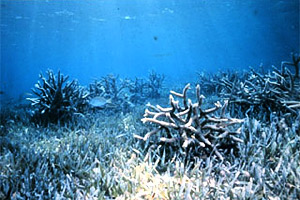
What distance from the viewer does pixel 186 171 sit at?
322 centimetres

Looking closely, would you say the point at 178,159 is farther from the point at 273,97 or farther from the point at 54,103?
the point at 54,103

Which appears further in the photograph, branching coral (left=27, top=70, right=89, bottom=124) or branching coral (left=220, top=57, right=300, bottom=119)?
branching coral (left=27, top=70, right=89, bottom=124)

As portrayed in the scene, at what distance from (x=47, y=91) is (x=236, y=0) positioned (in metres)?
35.8

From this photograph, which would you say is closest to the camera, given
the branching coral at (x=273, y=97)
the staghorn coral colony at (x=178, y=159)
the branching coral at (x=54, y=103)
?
the staghorn coral colony at (x=178, y=159)

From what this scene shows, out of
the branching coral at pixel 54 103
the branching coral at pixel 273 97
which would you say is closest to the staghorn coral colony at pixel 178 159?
the branching coral at pixel 273 97

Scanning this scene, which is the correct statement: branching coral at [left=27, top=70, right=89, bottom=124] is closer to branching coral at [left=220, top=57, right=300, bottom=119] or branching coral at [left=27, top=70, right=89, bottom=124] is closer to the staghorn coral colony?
the staghorn coral colony

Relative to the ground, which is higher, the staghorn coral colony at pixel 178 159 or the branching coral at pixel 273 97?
the branching coral at pixel 273 97

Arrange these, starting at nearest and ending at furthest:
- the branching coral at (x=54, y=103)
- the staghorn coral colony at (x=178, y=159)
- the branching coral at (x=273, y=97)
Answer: the staghorn coral colony at (x=178, y=159) → the branching coral at (x=273, y=97) → the branching coral at (x=54, y=103)

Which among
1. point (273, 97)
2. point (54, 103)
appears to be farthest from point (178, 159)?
point (54, 103)

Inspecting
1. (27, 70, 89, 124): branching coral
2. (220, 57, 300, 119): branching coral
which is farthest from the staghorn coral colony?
(27, 70, 89, 124): branching coral

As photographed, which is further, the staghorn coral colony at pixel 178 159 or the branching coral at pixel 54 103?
the branching coral at pixel 54 103

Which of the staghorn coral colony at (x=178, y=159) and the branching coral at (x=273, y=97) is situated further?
the branching coral at (x=273, y=97)

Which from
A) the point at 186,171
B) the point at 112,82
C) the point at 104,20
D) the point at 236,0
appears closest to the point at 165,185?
the point at 186,171

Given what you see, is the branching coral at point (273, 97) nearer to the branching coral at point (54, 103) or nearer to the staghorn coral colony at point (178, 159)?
the staghorn coral colony at point (178, 159)
